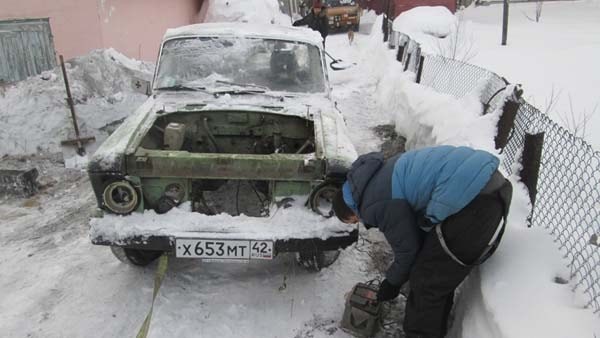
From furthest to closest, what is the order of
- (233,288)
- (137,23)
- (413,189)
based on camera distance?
(137,23) < (233,288) < (413,189)

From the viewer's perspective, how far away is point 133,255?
151 inches

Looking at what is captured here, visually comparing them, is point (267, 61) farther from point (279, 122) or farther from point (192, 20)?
point (192, 20)

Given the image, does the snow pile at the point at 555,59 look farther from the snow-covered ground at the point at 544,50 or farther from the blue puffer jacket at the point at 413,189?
the blue puffer jacket at the point at 413,189

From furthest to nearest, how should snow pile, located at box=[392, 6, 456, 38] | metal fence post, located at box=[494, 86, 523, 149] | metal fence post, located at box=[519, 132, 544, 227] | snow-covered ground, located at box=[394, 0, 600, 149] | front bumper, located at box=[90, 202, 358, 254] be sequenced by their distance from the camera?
snow pile, located at box=[392, 6, 456, 38] → snow-covered ground, located at box=[394, 0, 600, 149] → metal fence post, located at box=[494, 86, 523, 149] → front bumper, located at box=[90, 202, 358, 254] → metal fence post, located at box=[519, 132, 544, 227]

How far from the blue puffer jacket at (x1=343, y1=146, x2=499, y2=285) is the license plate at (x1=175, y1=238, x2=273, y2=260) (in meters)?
0.78

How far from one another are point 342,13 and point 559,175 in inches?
774

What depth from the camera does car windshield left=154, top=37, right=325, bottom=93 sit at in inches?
185

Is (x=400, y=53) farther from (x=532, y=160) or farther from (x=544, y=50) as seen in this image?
(x=532, y=160)

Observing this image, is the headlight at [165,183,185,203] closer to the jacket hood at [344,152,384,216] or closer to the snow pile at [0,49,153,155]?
the jacket hood at [344,152,384,216]

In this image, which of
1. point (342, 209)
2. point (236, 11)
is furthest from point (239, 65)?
point (236, 11)

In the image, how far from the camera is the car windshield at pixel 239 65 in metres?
4.69

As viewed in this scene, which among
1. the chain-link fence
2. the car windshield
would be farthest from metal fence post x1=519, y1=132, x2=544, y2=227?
the car windshield

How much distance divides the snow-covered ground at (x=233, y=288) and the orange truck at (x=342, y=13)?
1794 centimetres

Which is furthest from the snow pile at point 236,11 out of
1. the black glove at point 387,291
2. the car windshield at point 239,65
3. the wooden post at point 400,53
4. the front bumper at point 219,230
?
the black glove at point 387,291
